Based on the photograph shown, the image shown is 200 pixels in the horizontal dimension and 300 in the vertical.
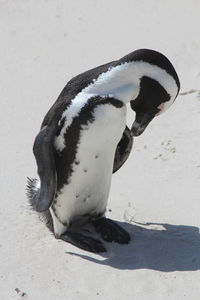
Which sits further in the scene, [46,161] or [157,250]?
[157,250]

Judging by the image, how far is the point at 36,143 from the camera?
3980 mm

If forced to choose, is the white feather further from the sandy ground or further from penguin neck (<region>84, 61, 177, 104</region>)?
the sandy ground

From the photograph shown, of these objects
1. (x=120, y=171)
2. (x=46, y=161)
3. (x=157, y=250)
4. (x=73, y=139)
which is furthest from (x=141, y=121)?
(x=120, y=171)

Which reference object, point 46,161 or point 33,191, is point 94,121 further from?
point 33,191

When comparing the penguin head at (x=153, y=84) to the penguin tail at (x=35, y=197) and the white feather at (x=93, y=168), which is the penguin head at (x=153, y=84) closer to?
the white feather at (x=93, y=168)

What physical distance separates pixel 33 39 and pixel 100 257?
3.46 metres

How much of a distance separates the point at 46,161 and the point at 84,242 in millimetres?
527

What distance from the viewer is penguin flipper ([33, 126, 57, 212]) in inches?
155

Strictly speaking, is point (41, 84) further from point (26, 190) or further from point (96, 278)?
point (96, 278)

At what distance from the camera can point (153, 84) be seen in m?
3.94

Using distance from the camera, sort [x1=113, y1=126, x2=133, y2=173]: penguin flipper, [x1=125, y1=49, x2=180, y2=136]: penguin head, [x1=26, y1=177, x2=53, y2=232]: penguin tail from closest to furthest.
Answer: [x1=125, y1=49, x2=180, y2=136]: penguin head < [x1=113, y1=126, x2=133, y2=173]: penguin flipper < [x1=26, y1=177, x2=53, y2=232]: penguin tail

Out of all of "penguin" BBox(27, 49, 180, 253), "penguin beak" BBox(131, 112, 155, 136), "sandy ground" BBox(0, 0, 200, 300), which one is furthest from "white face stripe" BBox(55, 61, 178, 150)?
"sandy ground" BBox(0, 0, 200, 300)

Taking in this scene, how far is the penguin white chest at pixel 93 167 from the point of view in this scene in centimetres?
393

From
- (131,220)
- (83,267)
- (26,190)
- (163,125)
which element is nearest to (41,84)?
(163,125)
